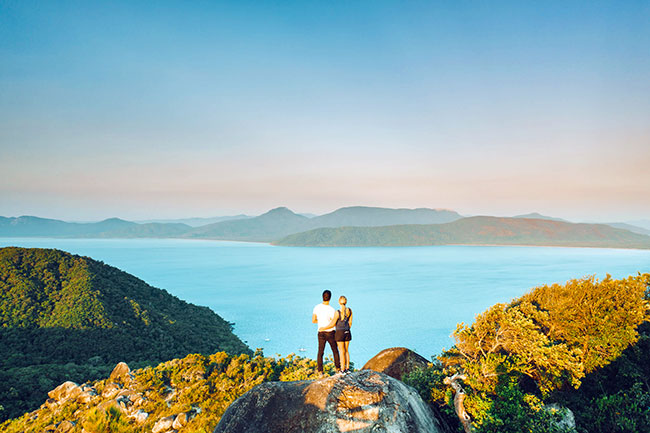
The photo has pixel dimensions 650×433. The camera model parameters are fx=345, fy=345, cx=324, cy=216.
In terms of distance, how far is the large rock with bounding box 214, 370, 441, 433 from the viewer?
7.25 meters

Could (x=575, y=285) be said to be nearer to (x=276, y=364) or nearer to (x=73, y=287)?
(x=276, y=364)

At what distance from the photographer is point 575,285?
64.4 ft

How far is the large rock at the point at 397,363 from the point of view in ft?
50.6

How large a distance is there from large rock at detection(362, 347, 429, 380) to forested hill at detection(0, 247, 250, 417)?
24362 millimetres

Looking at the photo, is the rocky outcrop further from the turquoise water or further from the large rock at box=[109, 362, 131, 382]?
the turquoise water

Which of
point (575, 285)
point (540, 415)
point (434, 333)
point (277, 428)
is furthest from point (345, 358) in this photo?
point (434, 333)

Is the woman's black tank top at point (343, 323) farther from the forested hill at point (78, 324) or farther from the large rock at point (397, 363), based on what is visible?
the forested hill at point (78, 324)

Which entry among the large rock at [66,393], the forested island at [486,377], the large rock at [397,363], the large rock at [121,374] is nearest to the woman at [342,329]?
the forested island at [486,377]

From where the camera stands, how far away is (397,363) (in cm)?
1589

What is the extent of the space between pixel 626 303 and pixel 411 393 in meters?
14.1

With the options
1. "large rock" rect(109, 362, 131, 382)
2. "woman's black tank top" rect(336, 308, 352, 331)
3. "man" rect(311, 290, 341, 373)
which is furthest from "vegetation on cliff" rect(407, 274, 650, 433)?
"large rock" rect(109, 362, 131, 382)

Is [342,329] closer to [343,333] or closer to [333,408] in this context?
[343,333]

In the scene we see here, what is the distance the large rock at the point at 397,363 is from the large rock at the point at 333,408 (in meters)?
7.37

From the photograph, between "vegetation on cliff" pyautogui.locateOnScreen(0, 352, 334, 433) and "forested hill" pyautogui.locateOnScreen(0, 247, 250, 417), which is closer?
"vegetation on cliff" pyautogui.locateOnScreen(0, 352, 334, 433)
